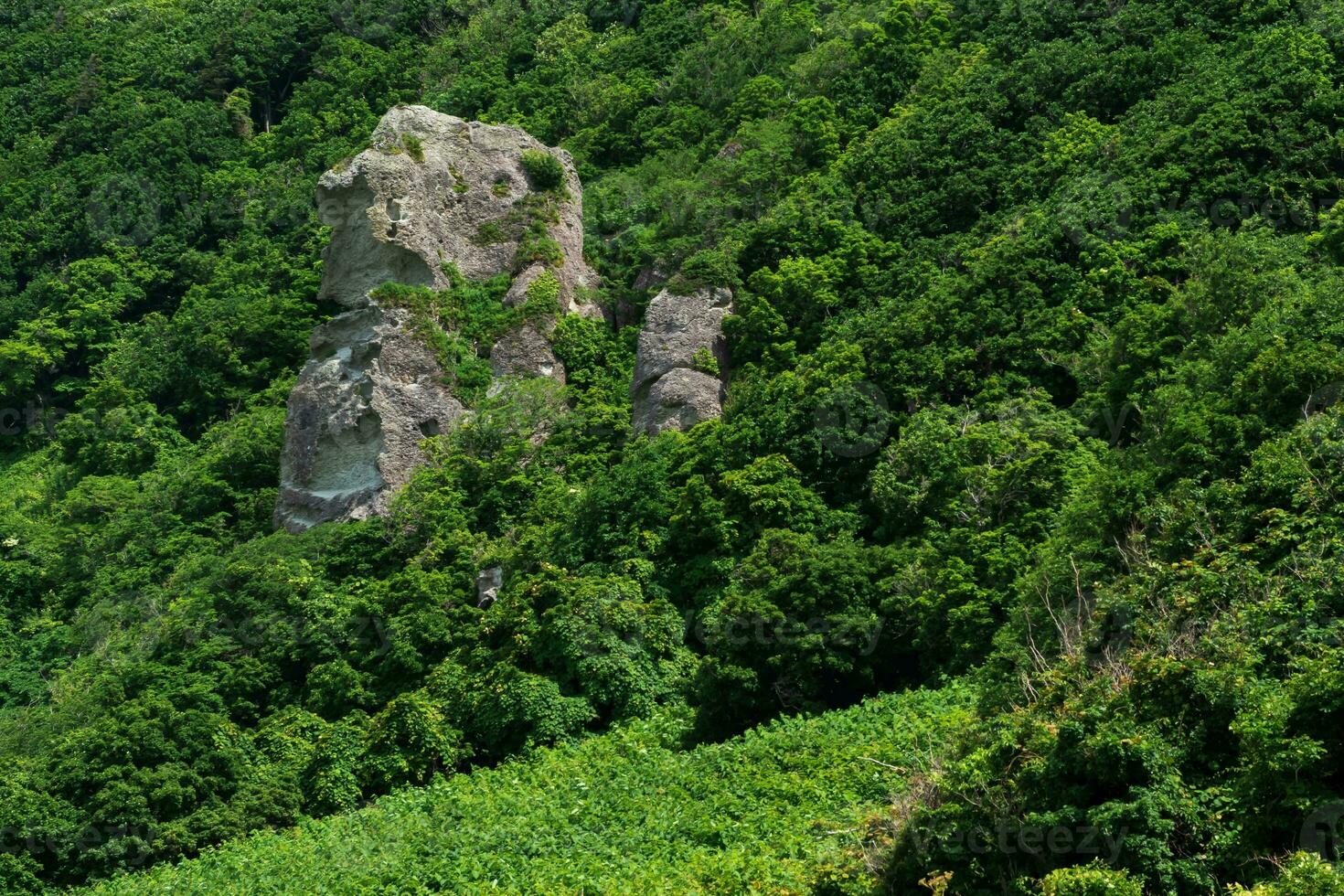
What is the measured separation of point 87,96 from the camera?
3120 inches

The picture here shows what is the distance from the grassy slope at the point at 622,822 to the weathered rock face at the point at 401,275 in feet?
50.2

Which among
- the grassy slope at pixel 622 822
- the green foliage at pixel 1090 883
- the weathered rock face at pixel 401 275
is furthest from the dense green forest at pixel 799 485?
the weathered rock face at pixel 401 275

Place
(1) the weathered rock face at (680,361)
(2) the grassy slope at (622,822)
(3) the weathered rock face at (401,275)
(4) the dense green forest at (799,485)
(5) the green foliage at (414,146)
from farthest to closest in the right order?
(5) the green foliage at (414,146), (3) the weathered rock face at (401,275), (1) the weathered rock face at (680,361), (2) the grassy slope at (622,822), (4) the dense green forest at (799,485)

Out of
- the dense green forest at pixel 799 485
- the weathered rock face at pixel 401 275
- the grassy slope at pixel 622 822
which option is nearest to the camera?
the dense green forest at pixel 799 485

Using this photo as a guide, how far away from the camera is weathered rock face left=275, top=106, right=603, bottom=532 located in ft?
166

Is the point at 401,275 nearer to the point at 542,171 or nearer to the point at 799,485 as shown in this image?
the point at 542,171

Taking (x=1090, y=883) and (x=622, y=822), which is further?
(x=622, y=822)

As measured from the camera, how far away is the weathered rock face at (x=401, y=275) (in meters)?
50.7

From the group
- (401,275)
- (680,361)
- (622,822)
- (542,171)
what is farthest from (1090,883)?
(542,171)

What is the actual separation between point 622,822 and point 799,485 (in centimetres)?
1311

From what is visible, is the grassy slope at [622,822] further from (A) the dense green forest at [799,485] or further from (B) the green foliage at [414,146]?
(B) the green foliage at [414,146]

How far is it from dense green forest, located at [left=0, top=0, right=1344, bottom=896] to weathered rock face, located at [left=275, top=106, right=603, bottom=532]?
172 cm

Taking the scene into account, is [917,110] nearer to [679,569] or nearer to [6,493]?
[679,569]

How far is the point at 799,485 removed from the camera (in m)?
42.0
